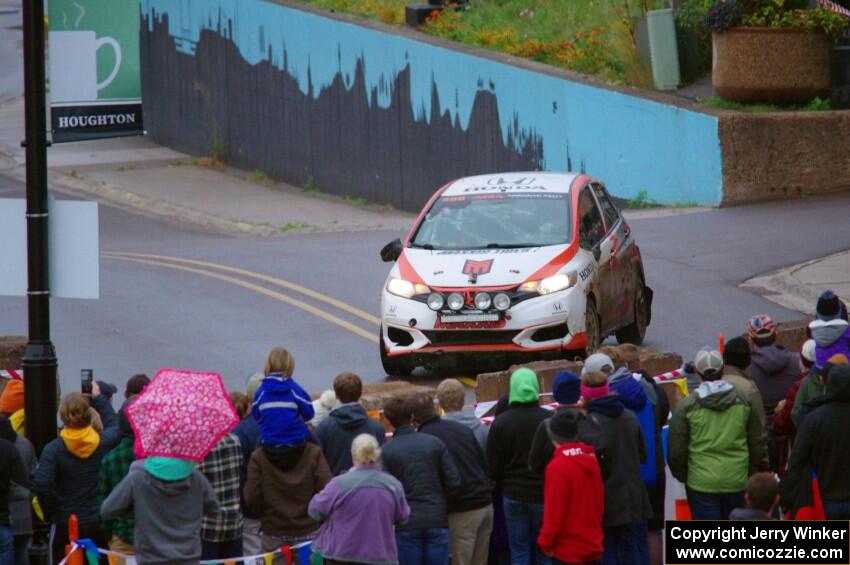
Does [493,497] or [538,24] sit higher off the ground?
[538,24]

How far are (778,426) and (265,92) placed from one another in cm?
2640

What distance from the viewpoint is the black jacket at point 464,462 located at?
941 centimetres

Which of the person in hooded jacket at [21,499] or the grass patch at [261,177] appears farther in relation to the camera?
the grass patch at [261,177]

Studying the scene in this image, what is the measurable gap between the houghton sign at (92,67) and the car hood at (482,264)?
5.05 metres

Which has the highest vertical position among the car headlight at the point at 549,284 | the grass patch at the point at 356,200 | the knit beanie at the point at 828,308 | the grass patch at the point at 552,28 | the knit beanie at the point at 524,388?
the grass patch at the point at 552,28

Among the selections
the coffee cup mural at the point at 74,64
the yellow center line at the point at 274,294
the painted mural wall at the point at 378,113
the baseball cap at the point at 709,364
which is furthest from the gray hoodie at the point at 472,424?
the painted mural wall at the point at 378,113

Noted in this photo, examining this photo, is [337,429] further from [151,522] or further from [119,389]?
[119,389]

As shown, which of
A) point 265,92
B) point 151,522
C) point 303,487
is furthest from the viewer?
point 265,92

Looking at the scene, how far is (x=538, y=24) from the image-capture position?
1259 inches

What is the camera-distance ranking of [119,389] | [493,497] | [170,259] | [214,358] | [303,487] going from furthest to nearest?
[170,259]
[214,358]
[119,389]
[493,497]
[303,487]

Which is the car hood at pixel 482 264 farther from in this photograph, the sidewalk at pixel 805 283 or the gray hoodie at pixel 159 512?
the gray hoodie at pixel 159 512

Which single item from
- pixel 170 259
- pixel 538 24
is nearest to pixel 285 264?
pixel 170 259

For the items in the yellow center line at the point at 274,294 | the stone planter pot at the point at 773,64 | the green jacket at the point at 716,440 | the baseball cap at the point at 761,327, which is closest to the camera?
the green jacket at the point at 716,440

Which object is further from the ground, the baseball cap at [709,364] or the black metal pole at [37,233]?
the black metal pole at [37,233]
